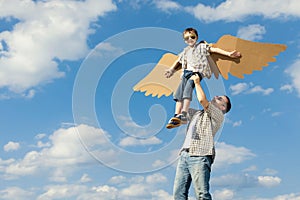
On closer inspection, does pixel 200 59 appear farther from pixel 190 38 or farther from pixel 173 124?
pixel 173 124

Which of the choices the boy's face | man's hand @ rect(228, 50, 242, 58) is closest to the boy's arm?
man's hand @ rect(228, 50, 242, 58)

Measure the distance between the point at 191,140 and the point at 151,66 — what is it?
173cm

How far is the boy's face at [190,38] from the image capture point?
478 centimetres

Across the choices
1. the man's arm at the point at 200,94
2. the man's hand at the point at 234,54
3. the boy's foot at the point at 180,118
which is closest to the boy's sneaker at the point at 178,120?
the boy's foot at the point at 180,118

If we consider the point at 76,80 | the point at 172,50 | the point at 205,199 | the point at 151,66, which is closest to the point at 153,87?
the point at 151,66

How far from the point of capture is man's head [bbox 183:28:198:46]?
15.7ft

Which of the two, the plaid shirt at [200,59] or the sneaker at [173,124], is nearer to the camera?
the sneaker at [173,124]

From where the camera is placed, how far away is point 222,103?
447 centimetres

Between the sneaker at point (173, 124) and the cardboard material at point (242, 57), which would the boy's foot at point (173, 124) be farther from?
the cardboard material at point (242, 57)

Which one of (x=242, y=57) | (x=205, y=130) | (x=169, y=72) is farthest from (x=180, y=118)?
(x=242, y=57)

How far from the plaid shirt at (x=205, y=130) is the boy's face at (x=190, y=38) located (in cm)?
86

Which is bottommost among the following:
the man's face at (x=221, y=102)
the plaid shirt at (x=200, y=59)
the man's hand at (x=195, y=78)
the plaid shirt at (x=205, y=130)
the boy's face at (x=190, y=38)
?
the plaid shirt at (x=205, y=130)

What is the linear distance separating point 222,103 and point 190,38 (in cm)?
86

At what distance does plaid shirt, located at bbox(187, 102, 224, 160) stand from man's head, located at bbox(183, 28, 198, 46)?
87 cm
